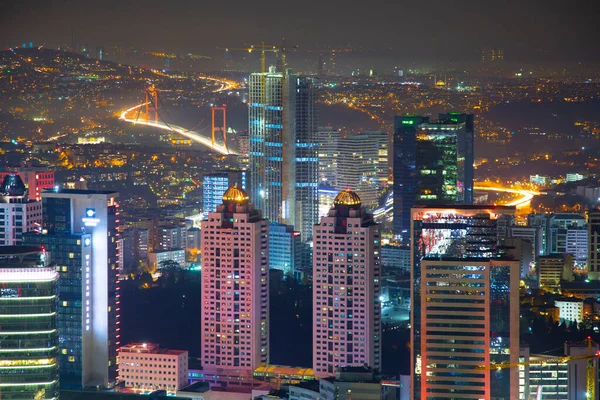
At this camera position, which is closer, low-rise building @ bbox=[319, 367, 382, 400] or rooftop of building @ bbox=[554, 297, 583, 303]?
low-rise building @ bbox=[319, 367, 382, 400]

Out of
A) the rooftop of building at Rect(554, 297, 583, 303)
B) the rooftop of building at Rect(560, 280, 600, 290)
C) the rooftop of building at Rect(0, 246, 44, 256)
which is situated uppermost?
the rooftop of building at Rect(0, 246, 44, 256)

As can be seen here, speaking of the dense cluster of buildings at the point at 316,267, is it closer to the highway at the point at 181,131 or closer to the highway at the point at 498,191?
the highway at the point at 498,191

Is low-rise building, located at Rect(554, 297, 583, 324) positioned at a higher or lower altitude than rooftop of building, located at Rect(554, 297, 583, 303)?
lower

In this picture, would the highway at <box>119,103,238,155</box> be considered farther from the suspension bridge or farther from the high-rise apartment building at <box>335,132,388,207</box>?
the high-rise apartment building at <box>335,132,388,207</box>

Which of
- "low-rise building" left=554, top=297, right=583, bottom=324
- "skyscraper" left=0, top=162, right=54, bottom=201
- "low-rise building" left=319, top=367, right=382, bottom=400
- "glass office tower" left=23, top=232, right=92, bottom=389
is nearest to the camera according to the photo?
"low-rise building" left=319, top=367, right=382, bottom=400

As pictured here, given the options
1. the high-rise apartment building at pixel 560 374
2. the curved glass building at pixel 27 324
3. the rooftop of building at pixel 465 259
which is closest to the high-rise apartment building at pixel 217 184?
the high-rise apartment building at pixel 560 374

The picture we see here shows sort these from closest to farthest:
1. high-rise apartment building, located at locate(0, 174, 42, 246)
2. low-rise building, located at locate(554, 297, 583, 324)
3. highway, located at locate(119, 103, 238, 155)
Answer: high-rise apartment building, located at locate(0, 174, 42, 246)
low-rise building, located at locate(554, 297, 583, 324)
highway, located at locate(119, 103, 238, 155)

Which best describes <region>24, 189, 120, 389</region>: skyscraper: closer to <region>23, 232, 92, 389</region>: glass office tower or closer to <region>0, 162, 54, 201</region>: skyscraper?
<region>23, 232, 92, 389</region>: glass office tower

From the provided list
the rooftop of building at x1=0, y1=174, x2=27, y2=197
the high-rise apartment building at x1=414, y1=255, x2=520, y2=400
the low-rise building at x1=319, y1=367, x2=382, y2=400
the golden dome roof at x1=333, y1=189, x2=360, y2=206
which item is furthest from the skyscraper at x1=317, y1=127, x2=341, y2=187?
the high-rise apartment building at x1=414, y1=255, x2=520, y2=400
